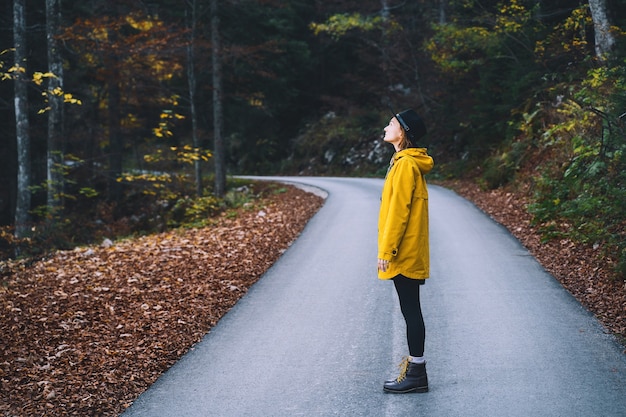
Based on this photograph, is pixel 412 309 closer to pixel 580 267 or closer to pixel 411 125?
pixel 411 125

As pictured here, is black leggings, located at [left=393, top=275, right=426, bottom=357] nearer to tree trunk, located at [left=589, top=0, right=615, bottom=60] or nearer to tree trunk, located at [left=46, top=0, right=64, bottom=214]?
tree trunk, located at [left=589, top=0, right=615, bottom=60]

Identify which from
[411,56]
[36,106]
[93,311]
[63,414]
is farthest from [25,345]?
[411,56]

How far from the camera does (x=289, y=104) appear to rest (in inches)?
1474

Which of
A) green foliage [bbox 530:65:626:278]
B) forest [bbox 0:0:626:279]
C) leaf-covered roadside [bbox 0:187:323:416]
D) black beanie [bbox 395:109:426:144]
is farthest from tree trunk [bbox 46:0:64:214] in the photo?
black beanie [bbox 395:109:426:144]

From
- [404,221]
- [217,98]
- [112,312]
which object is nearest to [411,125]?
[404,221]

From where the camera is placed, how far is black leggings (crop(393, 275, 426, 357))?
4.87 metres

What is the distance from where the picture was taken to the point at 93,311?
7508mm

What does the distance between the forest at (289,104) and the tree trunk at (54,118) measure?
6 cm

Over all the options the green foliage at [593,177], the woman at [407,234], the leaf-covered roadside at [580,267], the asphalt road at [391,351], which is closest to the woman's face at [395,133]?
the woman at [407,234]

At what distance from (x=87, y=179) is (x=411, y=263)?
2314cm

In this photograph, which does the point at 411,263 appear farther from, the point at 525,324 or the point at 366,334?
the point at 525,324

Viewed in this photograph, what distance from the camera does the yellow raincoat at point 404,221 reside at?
477 cm

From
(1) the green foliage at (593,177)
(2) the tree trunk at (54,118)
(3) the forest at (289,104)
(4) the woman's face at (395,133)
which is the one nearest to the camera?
(4) the woman's face at (395,133)

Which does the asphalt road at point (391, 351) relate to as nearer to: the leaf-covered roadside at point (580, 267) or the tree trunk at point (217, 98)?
the leaf-covered roadside at point (580, 267)
